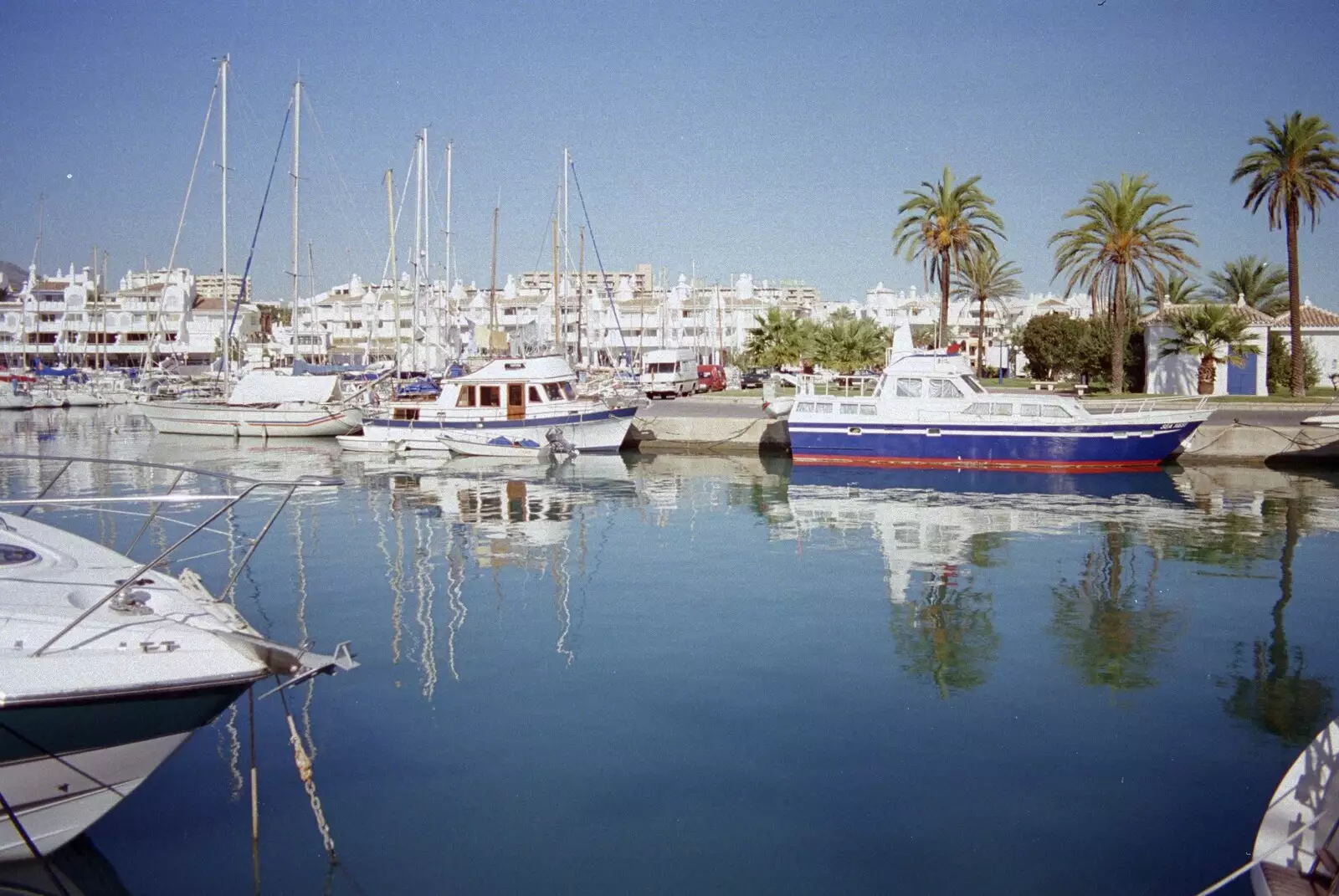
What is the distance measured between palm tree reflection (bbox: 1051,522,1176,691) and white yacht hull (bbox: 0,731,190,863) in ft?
31.0

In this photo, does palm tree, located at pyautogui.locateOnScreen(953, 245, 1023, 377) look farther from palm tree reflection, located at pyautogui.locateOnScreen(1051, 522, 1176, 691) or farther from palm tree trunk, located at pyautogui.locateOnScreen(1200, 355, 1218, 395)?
palm tree reflection, located at pyautogui.locateOnScreen(1051, 522, 1176, 691)

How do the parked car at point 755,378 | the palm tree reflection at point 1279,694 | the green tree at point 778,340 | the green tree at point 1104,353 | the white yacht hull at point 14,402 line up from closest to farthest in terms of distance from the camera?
1. the palm tree reflection at point 1279,694
2. the green tree at point 1104,353
3. the white yacht hull at point 14,402
4. the parked car at point 755,378
5. the green tree at point 778,340

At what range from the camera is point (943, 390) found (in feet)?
108

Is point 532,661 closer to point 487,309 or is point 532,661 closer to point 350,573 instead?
point 350,573

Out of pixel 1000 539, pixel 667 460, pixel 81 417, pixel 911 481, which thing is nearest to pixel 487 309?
pixel 81 417

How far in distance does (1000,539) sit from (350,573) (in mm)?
11910

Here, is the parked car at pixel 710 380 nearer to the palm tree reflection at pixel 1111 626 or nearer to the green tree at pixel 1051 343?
the green tree at pixel 1051 343

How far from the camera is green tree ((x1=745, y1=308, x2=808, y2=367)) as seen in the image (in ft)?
219

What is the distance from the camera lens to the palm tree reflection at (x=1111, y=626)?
1270 centimetres

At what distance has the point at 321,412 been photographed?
42594 millimetres

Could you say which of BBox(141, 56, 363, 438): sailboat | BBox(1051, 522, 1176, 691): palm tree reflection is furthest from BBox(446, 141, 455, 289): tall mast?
BBox(1051, 522, 1176, 691): palm tree reflection

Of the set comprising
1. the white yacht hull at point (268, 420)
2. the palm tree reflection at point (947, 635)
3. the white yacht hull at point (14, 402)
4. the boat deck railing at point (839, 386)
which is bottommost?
the palm tree reflection at point (947, 635)

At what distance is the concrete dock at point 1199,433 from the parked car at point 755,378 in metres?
16.0

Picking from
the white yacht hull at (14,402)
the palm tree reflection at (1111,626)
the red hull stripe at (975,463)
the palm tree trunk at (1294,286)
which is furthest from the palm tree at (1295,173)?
the white yacht hull at (14,402)
